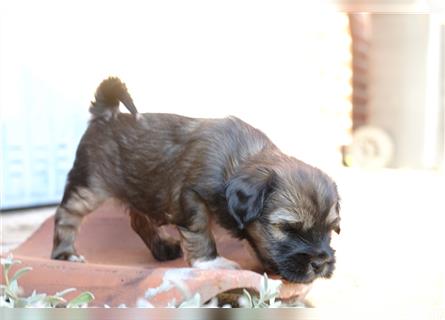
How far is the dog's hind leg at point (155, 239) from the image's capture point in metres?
2.05

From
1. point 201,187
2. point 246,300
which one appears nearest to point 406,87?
point 201,187

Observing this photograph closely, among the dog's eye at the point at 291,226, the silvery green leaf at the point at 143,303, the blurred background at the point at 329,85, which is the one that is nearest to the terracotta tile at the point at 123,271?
the silvery green leaf at the point at 143,303

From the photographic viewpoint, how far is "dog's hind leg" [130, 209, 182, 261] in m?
2.05

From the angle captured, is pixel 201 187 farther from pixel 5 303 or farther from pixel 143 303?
pixel 5 303

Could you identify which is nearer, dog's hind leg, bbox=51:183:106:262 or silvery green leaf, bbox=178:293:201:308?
silvery green leaf, bbox=178:293:201:308

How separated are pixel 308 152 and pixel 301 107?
0.42 ft

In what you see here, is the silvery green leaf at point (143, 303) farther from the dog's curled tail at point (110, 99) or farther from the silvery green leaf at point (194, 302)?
the dog's curled tail at point (110, 99)

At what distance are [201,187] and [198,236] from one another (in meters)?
0.14

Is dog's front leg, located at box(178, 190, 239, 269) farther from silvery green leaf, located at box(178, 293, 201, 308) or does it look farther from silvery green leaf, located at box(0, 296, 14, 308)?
silvery green leaf, located at box(0, 296, 14, 308)

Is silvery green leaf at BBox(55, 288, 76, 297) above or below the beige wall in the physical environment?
below

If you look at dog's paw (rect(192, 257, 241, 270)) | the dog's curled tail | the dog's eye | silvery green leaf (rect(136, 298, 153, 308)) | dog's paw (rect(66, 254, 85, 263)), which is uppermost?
the dog's curled tail

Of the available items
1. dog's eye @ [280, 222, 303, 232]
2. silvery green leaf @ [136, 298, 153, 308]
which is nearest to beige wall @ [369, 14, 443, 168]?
dog's eye @ [280, 222, 303, 232]

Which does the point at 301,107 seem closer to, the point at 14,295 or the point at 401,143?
the point at 401,143

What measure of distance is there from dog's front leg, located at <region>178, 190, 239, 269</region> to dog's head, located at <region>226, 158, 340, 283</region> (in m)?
0.09
